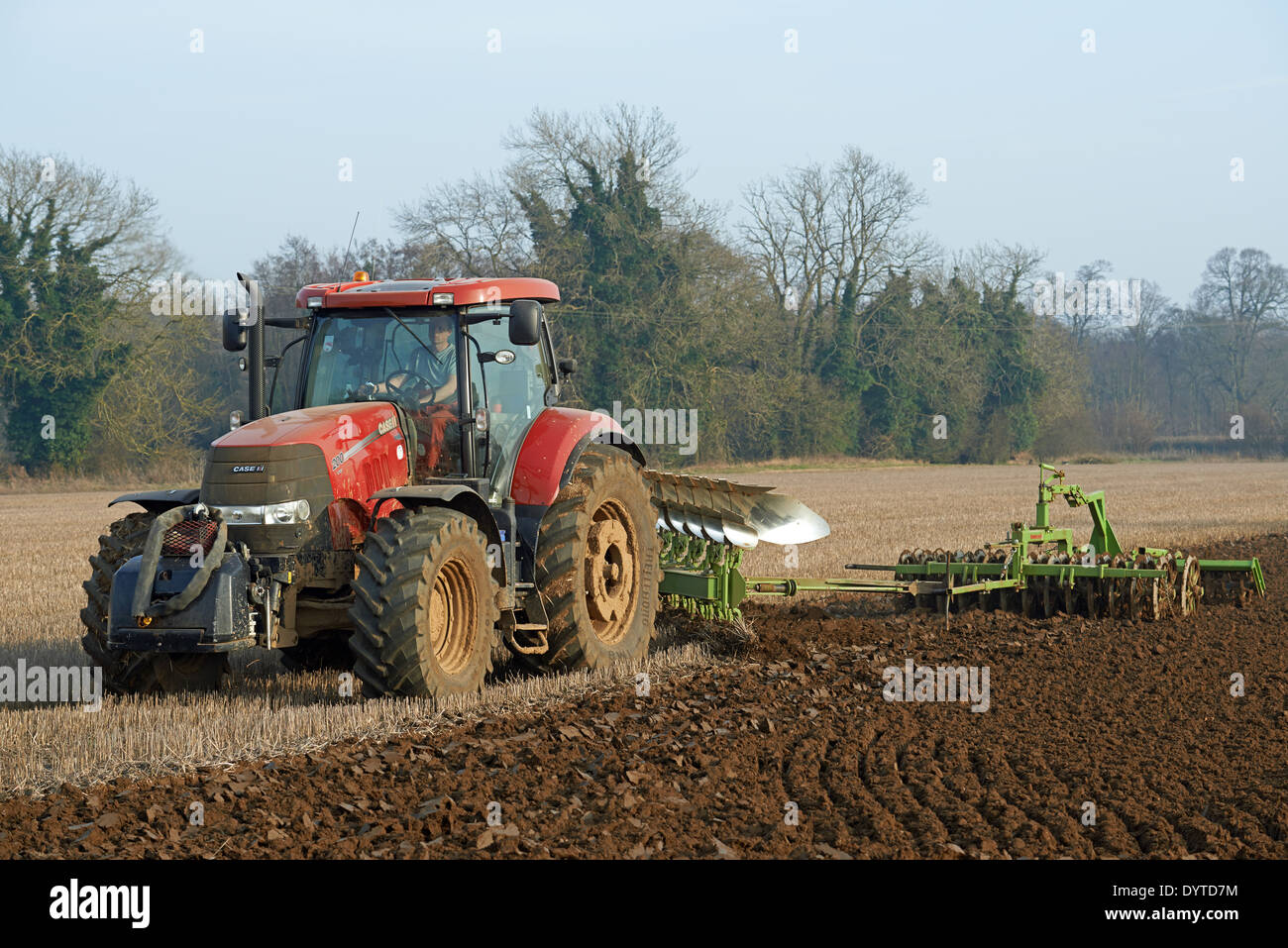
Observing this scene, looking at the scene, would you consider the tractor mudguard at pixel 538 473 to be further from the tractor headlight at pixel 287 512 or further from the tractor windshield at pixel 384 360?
the tractor headlight at pixel 287 512

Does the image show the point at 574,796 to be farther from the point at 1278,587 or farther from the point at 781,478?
the point at 781,478

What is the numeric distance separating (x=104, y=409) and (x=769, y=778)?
111 ft

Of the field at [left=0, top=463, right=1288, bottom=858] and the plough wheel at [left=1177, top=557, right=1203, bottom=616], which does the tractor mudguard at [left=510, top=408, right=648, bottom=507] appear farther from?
the plough wheel at [left=1177, top=557, right=1203, bottom=616]

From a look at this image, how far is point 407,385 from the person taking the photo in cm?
782

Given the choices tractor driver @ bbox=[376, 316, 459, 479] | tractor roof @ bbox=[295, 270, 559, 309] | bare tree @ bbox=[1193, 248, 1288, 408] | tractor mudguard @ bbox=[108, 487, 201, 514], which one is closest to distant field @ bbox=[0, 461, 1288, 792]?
tractor mudguard @ bbox=[108, 487, 201, 514]

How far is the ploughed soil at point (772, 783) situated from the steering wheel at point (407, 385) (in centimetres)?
199

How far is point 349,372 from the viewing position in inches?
309

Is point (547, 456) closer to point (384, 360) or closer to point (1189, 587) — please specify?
point (384, 360)

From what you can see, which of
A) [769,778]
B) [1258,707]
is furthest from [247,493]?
[1258,707]

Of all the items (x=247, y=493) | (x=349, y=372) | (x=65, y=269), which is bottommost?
(x=247, y=493)

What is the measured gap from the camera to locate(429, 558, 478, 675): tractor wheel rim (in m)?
7.12

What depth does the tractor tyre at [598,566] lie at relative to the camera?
7.92m

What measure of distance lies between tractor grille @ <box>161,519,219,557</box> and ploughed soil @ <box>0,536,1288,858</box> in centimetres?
133
